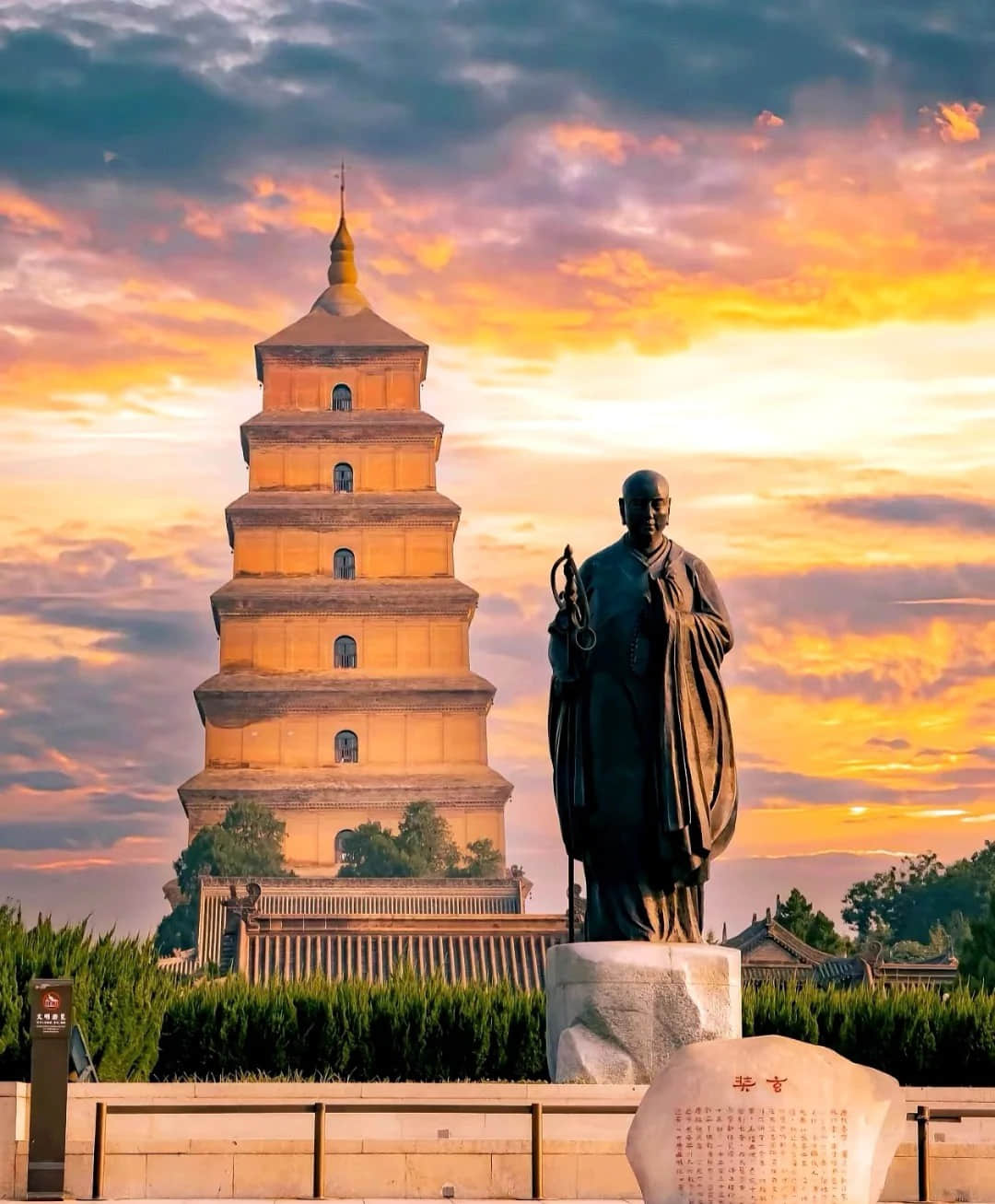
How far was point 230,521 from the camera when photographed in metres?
Answer: 66.8

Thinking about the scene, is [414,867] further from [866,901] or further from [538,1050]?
[538,1050]

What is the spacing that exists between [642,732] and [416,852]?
48.8 meters

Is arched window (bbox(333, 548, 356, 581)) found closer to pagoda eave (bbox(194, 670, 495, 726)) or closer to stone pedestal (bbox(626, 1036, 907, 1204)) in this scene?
pagoda eave (bbox(194, 670, 495, 726))

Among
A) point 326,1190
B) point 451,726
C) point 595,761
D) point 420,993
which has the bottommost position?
point 326,1190

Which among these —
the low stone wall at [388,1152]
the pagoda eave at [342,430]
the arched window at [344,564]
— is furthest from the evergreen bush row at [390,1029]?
the pagoda eave at [342,430]

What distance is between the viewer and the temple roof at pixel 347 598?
66.1 meters

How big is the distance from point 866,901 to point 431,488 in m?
16.3

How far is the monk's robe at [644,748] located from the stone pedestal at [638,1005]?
333 mm

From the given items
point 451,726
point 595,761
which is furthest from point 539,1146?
point 451,726

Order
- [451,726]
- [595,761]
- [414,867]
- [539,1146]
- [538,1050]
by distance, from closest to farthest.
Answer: [539,1146] < [595,761] < [538,1050] < [414,867] < [451,726]

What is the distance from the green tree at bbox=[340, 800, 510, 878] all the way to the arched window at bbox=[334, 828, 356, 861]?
1377 millimetres

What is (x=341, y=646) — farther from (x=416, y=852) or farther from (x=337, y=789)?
(x=416, y=852)

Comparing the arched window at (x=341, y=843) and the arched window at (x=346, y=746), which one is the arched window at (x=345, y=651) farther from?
the arched window at (x=341, y=843)

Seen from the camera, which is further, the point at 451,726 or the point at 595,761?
the point at 451,726
